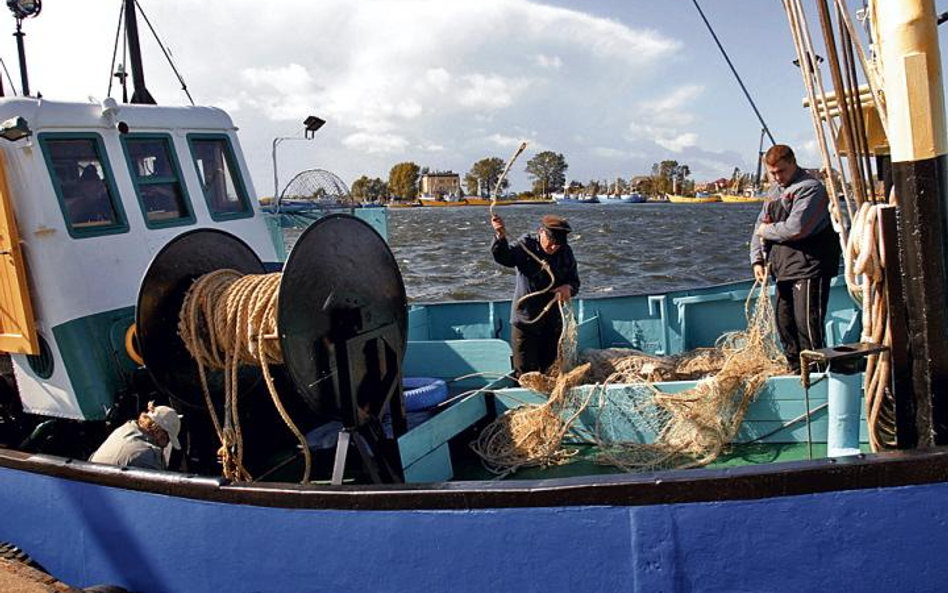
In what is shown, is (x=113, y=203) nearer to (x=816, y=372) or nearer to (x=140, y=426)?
(x=140, y=426)

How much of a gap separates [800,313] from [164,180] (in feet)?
14.7

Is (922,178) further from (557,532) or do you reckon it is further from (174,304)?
(174,304)

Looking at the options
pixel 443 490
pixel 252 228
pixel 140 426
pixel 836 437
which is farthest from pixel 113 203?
pixel 836 437

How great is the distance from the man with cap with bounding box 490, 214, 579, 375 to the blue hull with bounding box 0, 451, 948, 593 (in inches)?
106

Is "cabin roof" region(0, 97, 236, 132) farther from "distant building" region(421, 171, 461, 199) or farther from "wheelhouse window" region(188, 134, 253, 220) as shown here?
"distant building" region(421, 171, 461, 199)

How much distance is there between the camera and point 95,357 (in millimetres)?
5328

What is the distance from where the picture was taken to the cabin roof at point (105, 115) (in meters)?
5.24

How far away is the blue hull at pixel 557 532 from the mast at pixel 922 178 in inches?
16.7

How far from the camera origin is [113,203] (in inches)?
221

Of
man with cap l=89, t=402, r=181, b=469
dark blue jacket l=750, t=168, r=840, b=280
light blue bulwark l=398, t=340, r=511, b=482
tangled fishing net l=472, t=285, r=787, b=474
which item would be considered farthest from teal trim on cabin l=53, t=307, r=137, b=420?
dark blue jacket l=750, t=168, r=840, b=280

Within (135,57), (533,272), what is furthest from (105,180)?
(533,272)

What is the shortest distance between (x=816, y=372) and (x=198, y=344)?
3.82 m

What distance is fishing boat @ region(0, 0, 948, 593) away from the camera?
3.07 meters

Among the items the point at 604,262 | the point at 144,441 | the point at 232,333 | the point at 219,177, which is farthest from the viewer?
the point at 604,262
